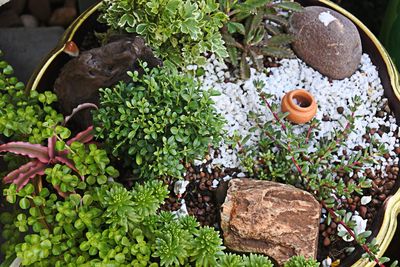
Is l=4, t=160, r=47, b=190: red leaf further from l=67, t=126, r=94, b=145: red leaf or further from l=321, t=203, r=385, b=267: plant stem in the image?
l=321, t=203, r=385, b=267: plant stem

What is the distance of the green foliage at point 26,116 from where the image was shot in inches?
50.0

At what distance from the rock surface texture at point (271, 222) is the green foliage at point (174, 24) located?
12.9 inches

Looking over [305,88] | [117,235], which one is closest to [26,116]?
[117,235]

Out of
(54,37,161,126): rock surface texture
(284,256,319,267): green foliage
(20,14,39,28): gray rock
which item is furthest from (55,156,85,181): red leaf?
(20,14,39,28): gray rock

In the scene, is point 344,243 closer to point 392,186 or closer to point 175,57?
point 392,186

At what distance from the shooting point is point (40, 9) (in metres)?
2.23

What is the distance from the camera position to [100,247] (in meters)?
1.13

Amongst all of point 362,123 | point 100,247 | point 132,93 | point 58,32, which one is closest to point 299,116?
point 362,123

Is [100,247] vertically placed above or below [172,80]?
below

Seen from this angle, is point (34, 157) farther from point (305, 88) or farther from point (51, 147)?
point (305, 88)

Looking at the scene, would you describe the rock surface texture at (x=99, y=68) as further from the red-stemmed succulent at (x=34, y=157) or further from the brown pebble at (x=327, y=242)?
the brown pebble at (x=327, y=242)

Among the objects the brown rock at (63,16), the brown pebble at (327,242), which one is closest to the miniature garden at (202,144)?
the brown pebble at (327,242)

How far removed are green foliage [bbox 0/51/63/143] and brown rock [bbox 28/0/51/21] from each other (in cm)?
90

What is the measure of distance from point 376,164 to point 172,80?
53 cm
